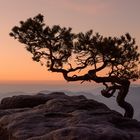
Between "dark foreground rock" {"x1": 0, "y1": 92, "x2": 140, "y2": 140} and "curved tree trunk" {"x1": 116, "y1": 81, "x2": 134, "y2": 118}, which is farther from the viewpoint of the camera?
"curved tree trunk" {"x1": 116, "y1": 81, "x2": 134, "y2": 118}

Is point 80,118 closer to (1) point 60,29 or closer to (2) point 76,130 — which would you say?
(2) point 76,130

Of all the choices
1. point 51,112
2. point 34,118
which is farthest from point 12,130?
point 51,112

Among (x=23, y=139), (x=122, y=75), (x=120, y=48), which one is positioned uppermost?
(x=120, y=48)

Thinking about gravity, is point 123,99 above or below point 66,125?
above

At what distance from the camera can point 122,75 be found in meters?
37.4

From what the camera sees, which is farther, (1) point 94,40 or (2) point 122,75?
(2) point 122,75

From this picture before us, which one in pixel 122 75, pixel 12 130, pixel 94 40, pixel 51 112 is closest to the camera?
pixel 12 130

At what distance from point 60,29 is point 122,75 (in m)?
8.07

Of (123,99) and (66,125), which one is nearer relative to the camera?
(66,125)

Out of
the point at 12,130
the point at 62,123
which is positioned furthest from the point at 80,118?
the point at 12,130

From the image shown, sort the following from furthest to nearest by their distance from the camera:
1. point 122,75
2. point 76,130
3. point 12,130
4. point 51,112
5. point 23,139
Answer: point 122,75
point 51,112
point 12,130
point 23,139
point 76,130

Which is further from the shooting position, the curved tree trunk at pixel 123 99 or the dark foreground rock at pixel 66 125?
the curved tree trunk at pixel 123 99

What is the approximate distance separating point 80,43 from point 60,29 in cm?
241

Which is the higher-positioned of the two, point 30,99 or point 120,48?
point 120,48
